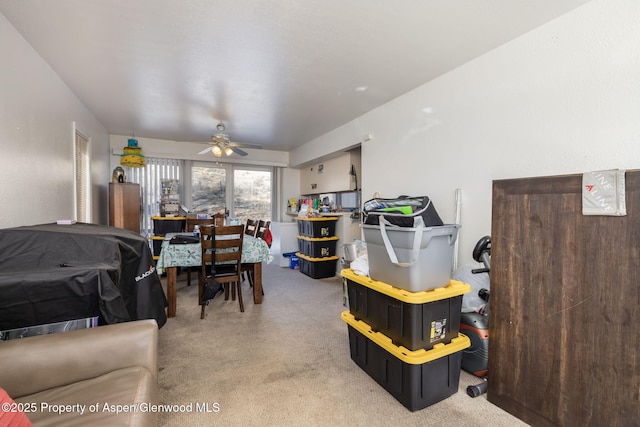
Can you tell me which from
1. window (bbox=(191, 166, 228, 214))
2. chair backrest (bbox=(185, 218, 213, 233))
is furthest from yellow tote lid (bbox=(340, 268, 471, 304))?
window (bbox=(191, 166, 228, 214))

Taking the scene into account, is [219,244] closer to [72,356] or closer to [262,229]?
[262,229]

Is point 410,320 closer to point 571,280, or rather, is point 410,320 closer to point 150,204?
point 571,280

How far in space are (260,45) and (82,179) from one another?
323cm

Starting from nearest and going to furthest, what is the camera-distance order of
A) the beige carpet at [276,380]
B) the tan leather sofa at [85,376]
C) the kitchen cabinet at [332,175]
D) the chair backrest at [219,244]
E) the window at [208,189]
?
the tan leather sofa at [85,376]
the beige carpet at [276,380]
the chair backrest at [219,244]
the kitchen cabinet at [332,175]
the window at [208,189]

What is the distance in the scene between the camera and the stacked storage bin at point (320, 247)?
15.3 feet

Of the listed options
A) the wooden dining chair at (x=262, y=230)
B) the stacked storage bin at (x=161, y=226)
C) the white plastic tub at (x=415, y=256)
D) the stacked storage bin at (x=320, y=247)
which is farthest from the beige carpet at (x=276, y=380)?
the stacked storage bin at (x=161, y=226)

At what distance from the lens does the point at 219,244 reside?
2969 millimetres

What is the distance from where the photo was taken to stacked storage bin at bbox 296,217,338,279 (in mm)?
4652

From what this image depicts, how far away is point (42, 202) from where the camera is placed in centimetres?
244

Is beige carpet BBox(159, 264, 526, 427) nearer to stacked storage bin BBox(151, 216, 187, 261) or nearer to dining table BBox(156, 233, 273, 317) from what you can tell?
dining table BBox(156, 233, 273, 317)

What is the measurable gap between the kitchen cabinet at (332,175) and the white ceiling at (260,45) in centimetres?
136

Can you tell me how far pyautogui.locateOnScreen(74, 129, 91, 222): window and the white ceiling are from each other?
0.59 meters

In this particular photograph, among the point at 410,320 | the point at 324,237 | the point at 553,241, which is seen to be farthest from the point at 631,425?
the point at 324,237

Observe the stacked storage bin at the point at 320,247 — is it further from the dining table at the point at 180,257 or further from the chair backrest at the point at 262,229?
the dining table at the point at 180,257
